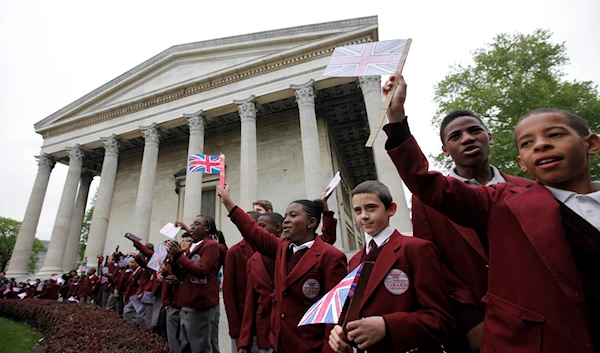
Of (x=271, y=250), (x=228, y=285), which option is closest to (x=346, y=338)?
(x=271, y=250)

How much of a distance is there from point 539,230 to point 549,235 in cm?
4

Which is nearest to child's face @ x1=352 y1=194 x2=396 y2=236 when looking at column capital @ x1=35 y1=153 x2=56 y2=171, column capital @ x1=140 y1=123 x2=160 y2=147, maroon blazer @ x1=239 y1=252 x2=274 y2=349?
maroon blazer @ x1=239 y1=252 x2=274 y2=349

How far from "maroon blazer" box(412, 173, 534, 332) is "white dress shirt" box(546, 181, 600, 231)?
24.3 inches

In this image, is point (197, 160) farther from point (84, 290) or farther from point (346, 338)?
point (84, 290)

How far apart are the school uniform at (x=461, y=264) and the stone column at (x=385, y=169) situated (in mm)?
9668

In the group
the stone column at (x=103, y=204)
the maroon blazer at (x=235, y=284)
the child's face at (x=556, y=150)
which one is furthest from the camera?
the stone column at (x=103, y=204)

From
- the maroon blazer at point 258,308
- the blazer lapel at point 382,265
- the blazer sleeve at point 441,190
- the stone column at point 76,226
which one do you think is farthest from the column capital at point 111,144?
the blazer sleeve at point 441,190

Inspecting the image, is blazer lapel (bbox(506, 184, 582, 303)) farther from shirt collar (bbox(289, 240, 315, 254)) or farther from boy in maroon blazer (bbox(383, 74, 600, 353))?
shirt collar (bbox(289, 240, 315, 254))

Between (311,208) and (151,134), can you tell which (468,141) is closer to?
(311,208)

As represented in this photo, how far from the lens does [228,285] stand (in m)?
4.21

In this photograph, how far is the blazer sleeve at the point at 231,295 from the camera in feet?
12.9

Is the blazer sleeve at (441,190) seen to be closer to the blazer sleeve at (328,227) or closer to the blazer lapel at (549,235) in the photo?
the blazer lapel at (549,235)

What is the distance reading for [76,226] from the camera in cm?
2317

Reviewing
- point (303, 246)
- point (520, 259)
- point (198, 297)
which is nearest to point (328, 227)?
point (303, 246)
